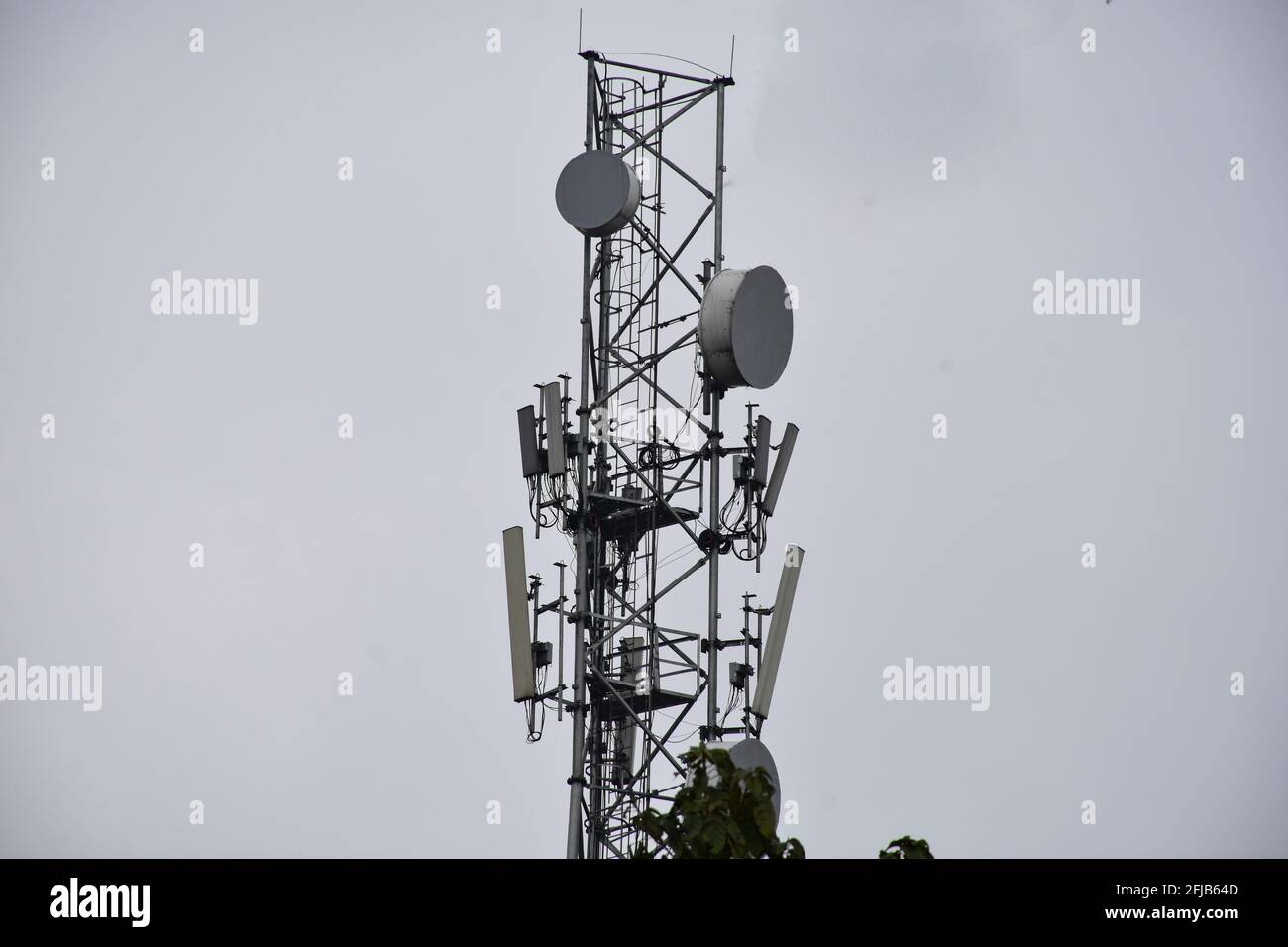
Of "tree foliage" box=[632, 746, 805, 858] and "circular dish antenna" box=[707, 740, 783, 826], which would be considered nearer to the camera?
"tree foliage" box=[632, 746, 805, 858]

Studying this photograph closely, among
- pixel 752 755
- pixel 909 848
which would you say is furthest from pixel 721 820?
pixel 752 755

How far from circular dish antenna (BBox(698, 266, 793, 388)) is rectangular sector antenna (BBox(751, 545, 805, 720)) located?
10.0 ft

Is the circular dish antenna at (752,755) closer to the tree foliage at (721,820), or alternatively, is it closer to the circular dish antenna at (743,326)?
the circular dish antenna at (743,326)

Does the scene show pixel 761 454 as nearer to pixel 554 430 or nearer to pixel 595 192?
pixel 554 430

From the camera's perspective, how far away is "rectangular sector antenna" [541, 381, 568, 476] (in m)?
33.3

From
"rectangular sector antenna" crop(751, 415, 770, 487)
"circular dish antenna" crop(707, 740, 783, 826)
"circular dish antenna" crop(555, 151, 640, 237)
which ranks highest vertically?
"circular dish antenna" crop(555, 151, 640, 237)

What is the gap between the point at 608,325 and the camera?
35219mm

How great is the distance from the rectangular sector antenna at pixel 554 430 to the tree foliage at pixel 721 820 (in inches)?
581

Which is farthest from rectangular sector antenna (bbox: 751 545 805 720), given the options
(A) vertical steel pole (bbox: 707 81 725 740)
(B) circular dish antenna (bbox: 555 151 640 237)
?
(B) circular dish antenna (bbox: 555 151 640 237)

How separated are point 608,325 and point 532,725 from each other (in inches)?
284

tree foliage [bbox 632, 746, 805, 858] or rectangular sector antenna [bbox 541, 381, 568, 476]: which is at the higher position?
rectangular sector antenna [bbox 541, 381, 568, 476]

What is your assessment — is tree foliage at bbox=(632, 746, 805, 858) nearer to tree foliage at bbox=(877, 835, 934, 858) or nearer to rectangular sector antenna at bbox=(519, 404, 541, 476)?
tree foliage at bbox=(877, 835, 934, 858)
